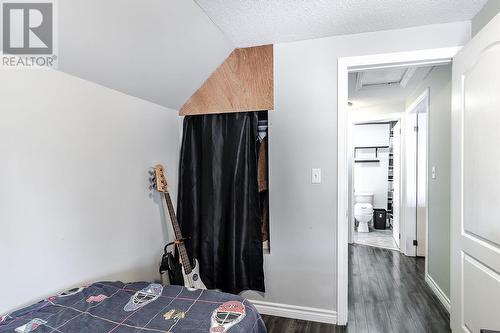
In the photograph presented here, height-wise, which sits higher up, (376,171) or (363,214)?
(376,171)

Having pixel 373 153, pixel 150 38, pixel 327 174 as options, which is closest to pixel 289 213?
pixel 327 174

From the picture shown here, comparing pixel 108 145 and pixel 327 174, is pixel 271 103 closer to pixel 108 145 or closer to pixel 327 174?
pixel 327 174

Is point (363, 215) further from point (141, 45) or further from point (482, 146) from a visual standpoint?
point (141, 45)

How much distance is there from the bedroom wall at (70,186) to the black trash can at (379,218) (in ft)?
15.3

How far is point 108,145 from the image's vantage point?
6.06 feet

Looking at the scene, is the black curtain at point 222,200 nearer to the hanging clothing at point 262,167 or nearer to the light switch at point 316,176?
the hanging clothing at point 262,167

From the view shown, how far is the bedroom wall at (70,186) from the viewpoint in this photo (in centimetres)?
130

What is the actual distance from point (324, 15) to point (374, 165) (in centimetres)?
472

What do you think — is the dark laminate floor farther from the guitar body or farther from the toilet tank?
the toilet tank

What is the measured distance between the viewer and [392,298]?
254 cm

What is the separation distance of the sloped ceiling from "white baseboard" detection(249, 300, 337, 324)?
1.98m

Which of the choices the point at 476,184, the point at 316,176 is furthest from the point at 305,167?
the point at 476,184

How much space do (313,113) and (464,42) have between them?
3.68 ft

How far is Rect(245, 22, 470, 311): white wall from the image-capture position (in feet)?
6.91
